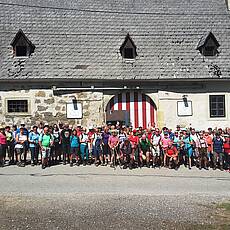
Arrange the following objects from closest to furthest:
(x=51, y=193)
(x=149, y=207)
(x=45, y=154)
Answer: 1. (x=149, y=207)
2. (x=51, y=193)
3. (x=45, y=154)

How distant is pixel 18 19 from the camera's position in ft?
72.3

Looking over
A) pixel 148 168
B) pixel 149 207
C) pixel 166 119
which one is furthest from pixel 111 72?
pixel 149 207

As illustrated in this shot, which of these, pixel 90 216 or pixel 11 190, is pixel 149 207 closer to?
pixel 90 216

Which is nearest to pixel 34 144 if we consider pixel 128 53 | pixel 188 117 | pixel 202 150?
pixel 202 150

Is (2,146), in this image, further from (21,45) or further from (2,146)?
(21,45)

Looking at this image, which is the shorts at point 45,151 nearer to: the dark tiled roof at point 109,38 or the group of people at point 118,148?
the group of people at point 118,148

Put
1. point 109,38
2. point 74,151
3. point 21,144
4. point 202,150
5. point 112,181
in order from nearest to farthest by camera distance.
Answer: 1. point 112,181
2. point 21,144
3. point 202,150
4. point 74,151
5. point 109,38

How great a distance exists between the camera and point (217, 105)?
2138 centimetres

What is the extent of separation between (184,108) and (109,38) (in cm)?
562

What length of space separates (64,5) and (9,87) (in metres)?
6.62

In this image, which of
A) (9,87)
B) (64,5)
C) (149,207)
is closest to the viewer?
(149,207)

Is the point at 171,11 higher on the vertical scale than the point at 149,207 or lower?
higher

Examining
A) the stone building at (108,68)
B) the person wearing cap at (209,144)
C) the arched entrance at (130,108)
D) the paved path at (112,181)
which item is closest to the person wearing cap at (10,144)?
the paved path at (112,181)

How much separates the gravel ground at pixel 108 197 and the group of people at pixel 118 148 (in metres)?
0.70
